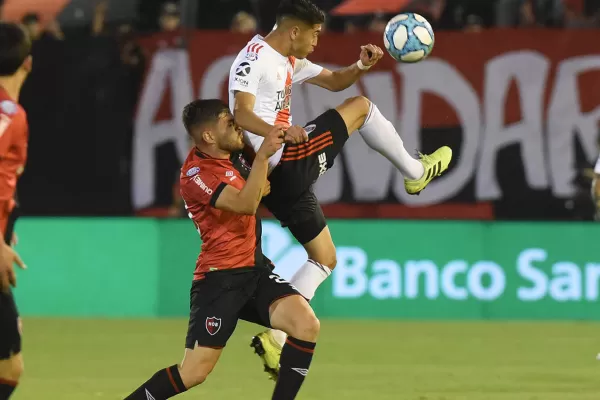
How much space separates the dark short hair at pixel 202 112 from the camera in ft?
23.0

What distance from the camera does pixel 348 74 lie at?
26.5 ft

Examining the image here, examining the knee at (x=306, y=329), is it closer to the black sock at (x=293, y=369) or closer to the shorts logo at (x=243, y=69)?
the black sock at (x=293, y=369)

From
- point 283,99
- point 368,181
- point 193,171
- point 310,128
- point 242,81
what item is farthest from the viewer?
point 368,181

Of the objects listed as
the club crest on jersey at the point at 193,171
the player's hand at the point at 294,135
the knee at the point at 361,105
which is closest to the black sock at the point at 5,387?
the club crest on jersey at the point at 193,171

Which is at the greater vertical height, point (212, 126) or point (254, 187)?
point (212, 126)

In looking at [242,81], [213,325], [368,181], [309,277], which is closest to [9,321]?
[213,325]

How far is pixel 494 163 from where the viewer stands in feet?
44.4

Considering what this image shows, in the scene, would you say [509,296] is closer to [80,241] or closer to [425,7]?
[425,7]

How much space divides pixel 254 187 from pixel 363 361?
3964mm

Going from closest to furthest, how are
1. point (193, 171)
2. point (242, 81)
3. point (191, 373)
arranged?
1. point (191, 373)
2. point (193, 171)
3. point (242, 81)

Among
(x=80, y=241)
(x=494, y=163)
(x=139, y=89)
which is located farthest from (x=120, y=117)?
(x=494, y=163)

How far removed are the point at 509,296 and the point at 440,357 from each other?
9.49ft

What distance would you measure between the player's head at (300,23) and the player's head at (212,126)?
77 centimetres

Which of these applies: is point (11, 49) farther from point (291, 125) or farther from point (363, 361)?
point (363, 361)
